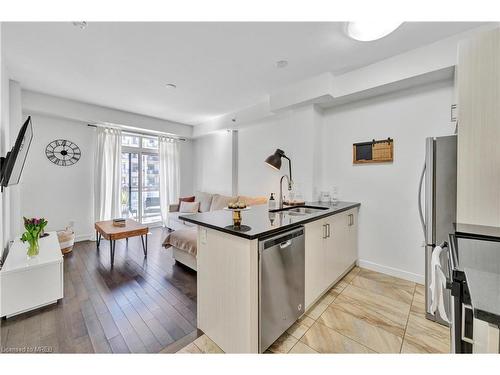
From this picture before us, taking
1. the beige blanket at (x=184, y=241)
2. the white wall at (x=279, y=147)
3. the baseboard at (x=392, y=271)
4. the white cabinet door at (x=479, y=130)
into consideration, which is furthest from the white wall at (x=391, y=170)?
the beige blanket at (x=184, y=241)

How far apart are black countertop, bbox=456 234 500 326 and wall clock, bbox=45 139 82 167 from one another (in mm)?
5435

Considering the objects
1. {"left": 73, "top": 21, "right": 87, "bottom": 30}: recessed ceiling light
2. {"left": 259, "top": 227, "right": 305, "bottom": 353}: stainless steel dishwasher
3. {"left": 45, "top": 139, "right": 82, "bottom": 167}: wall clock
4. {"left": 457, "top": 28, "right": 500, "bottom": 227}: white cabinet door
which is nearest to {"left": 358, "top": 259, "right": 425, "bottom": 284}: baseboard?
{"left": 457, "top": 28, "right": 500, "bottom": 227}: white cabinet door

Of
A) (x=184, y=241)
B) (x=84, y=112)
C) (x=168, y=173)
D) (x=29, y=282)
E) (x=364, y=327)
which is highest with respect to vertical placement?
(x=84, y=112)

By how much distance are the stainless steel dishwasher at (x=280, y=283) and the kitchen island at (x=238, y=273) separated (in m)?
0.04

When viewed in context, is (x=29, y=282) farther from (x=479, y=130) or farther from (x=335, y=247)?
(x=479, y=130)

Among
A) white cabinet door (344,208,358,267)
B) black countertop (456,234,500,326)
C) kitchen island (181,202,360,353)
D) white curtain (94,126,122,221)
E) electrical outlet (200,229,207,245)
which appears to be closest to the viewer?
black countertop (456,234,500,326)

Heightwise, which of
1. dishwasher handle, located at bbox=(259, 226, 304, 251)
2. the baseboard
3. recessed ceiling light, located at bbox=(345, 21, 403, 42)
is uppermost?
recessed ceiling light, located at bbox=(345, 21, 403, 42)

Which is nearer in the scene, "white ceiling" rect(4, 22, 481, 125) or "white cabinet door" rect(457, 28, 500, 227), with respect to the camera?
"white cabinet door" rect(457, 28, 500, 227)

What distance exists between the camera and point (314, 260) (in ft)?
6.19

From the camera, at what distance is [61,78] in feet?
9.13

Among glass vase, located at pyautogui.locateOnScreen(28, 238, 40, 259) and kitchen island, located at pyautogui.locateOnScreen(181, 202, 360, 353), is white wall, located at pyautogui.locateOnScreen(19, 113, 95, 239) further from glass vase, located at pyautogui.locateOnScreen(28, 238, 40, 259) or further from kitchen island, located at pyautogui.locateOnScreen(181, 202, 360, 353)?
kitchen island, located at pyautogui.locateOnScreen(181, 202, 360, 353)

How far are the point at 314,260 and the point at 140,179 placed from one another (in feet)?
15.5

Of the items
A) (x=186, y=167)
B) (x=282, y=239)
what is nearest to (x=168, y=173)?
(x=186, y=167)

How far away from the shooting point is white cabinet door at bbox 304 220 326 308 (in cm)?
179
